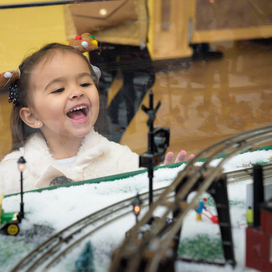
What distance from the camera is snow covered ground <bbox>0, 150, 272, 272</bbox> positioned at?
1677mm

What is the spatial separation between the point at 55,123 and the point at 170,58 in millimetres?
1173

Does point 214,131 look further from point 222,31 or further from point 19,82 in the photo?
point 19,82

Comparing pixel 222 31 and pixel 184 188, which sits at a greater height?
pixel 222 31

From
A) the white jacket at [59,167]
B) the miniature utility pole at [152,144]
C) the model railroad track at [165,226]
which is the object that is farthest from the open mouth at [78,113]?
the model railroad track at [165,226]

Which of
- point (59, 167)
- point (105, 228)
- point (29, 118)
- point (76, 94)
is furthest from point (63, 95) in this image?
point (105, 228)

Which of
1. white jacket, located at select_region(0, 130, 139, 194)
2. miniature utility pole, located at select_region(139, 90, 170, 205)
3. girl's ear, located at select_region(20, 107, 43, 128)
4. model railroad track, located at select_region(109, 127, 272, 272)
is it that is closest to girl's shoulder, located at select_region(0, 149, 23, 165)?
white jacket, located at select_region(0, 130, 139, 194)

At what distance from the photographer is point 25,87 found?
2.43 meters

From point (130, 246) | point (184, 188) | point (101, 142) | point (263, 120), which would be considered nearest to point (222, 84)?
point (263, 120)

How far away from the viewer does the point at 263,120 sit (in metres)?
3.70

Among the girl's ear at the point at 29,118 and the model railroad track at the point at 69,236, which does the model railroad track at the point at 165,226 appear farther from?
the girl's ear at the point at 29,118

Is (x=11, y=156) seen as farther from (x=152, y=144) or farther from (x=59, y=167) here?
(x=152, y=144)

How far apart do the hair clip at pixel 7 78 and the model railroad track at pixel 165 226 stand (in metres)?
1.48

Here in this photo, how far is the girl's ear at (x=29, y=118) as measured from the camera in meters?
2.49

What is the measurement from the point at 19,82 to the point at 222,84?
1.91 m
